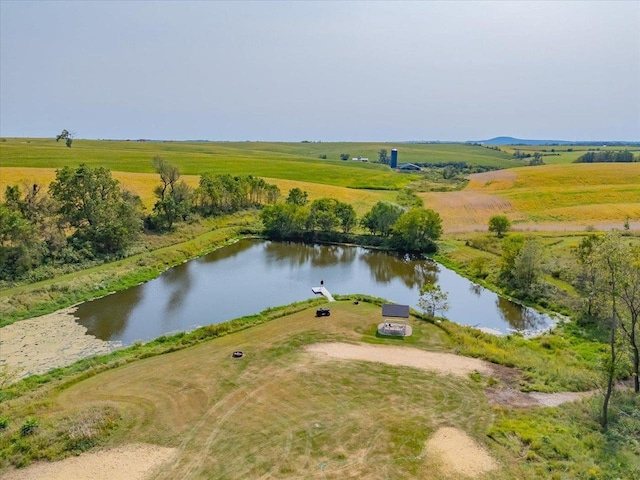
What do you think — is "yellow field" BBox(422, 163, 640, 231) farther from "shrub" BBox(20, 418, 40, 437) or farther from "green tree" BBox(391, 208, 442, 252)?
"shrub" BBox(20, 418, 40, 437)

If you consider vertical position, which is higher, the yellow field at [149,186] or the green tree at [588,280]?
the yellow field at [149,186]

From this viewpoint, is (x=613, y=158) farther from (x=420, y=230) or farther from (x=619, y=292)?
(x=619, y=292)

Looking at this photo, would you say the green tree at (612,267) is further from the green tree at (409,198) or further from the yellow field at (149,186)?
the green tree at (409,198)

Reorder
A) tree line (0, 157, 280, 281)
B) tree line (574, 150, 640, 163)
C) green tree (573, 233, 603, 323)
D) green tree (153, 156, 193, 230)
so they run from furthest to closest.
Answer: tree line (574, 150, 640, 163) → green tree (153, 156, 193, 230) → tree line (0, 157, 280, 281) → green tree (573, 233, 603, 323)

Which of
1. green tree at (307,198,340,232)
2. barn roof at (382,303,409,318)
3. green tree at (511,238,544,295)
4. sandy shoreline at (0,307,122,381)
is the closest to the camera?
sandy shoreline at (0,307,122,381)

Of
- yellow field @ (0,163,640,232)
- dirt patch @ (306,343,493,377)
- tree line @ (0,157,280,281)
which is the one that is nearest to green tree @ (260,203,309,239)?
tree line @ (0,157,280,281)

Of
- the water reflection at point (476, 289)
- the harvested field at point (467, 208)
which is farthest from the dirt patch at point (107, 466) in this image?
the harvested field at point (467, 208)
